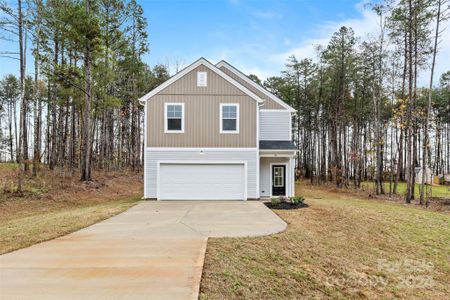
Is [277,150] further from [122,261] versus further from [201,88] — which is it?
[122,261]

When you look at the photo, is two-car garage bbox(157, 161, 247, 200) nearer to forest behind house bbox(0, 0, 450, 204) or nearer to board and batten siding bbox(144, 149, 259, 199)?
board and batten siding bbox(144, 149, 259, 199)

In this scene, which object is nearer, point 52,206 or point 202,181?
point 52,206

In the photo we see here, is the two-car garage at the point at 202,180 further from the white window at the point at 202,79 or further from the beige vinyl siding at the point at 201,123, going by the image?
the white window at the point at 202,79

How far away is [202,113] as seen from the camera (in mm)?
14680

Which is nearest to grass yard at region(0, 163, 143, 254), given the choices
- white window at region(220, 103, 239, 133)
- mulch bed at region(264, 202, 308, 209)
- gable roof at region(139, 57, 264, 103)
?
gable roof at region(139, 57, 264, 103)

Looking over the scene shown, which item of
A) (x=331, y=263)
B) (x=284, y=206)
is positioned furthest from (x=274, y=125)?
(x=331, y=263)

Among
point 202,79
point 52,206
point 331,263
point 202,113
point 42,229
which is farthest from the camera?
point 202,79

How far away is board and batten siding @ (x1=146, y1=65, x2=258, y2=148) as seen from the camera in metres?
14.5

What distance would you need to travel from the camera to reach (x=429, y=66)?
16828 mm

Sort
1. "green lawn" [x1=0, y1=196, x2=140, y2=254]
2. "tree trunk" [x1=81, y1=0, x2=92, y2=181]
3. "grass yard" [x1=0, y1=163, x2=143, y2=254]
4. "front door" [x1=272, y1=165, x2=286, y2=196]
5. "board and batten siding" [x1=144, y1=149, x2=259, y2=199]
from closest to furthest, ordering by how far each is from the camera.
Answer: "green lawn" [x1=0, y1=196, x2=140, y2=254], "grass yard" [x1=0, y1=163, x2=143, y2=254], "board and batten siding" [x1=144, y1=149, x2=259, y2=199], "front door" [x1=272, y1=165, x2=286, y2=196], "tree trunk" [x1=81, y1=0, x2=92, y2=181]

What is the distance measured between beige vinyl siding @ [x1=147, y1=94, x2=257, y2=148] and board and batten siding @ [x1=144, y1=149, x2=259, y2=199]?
13.7 inches

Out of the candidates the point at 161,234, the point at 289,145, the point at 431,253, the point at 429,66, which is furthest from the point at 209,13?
the point at 431,253

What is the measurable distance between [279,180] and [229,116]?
4588mm

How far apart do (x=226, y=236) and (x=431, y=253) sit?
5.34 meters
